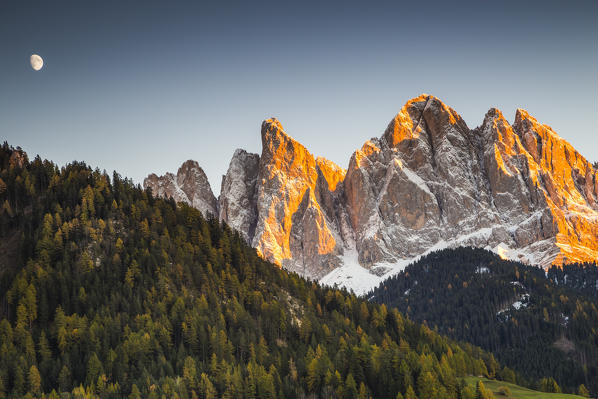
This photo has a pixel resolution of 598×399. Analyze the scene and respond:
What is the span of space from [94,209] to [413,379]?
91.3 m

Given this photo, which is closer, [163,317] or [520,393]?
[520,393]

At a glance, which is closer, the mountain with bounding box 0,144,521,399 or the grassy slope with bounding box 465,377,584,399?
the mountain with bounding box 0,144,521,399

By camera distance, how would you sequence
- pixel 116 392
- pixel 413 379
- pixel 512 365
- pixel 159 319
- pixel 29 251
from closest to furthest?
pixel 116 392, pixel 413 379, pixel 159 319, pixel 29 251, pixel 512 365

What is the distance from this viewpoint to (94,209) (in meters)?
155

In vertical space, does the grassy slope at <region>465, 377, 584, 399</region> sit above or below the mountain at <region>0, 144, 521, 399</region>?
below

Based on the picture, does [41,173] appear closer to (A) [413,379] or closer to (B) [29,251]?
(B) [29,251]

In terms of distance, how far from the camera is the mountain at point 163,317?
361 ft

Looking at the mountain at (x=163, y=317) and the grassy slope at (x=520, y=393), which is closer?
the mountain at (x=163, y=317)

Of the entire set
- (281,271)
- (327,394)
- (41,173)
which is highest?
(41,173)

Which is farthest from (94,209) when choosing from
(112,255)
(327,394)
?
(327,394)

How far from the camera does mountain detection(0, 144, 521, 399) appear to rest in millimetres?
110000

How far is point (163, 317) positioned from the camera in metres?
127

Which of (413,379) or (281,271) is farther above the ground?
(281,271)

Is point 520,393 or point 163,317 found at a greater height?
point 163,317
